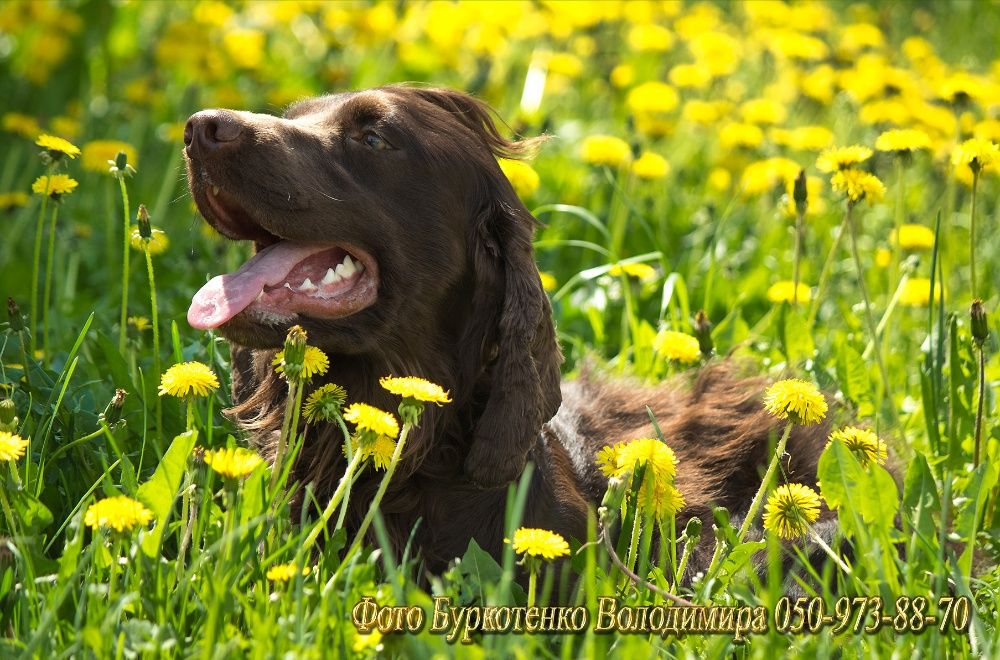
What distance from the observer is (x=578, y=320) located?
4832mm

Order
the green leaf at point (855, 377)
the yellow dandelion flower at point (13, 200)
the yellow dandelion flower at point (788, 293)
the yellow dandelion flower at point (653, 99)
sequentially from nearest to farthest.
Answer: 1. the green leaf at point (855, 377)
2. the yellow dandelion flower at point (788, 293)
3. the yellow dandelion flower at point (13, 200)
4. the yellow dandelion flower at point (653, 99)

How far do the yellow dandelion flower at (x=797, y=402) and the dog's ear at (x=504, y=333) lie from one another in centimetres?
61

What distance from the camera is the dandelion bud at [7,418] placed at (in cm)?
253

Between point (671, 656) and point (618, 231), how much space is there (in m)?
2.77

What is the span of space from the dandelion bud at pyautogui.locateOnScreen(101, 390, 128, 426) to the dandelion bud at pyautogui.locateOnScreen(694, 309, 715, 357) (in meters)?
1.69

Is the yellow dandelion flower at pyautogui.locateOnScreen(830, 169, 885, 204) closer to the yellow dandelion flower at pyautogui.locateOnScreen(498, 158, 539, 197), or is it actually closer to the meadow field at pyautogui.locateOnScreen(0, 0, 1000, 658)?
the meadow field at pyautogui.locateOnScreen(0, 0, 1000, 658)

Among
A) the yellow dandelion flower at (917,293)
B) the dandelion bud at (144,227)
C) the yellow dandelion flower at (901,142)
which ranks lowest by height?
the yellow dandelion flower at (917,293)

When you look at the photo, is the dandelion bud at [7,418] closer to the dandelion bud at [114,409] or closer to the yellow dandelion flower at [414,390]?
the dandelion bud at [114,409]

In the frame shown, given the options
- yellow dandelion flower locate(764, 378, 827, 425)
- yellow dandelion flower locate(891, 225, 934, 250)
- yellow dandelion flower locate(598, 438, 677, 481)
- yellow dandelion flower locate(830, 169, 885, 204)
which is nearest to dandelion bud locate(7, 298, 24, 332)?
yellow dandelion flower locate(598, 438, 677, 481)

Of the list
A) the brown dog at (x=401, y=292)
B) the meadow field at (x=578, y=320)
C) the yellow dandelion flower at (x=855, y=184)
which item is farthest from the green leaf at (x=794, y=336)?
the brown dog at (x=401, y=292)

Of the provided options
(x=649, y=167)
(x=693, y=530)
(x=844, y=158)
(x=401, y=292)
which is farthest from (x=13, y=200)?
(x=693, y=530)

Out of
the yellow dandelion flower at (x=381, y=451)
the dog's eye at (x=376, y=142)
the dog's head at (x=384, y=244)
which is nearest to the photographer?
the yellow dandelion flower at (x=381, y=451)

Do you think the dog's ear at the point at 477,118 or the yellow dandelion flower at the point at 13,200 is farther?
the yellow dandelion flower at the point at 13,200

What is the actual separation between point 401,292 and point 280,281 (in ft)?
0.98
